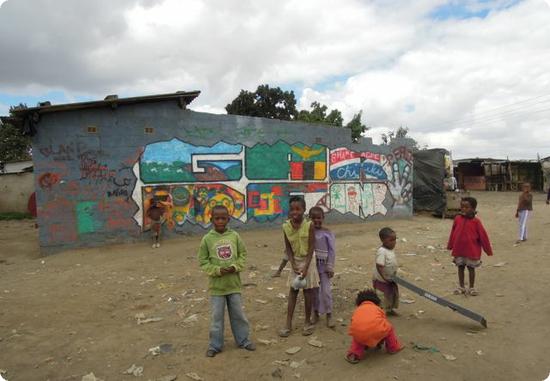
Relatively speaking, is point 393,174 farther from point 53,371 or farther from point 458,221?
point 53,371

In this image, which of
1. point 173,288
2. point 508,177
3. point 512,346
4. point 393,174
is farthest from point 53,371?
point 508,177

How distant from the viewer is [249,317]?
4875 mm

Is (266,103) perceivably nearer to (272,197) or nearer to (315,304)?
(272,197)

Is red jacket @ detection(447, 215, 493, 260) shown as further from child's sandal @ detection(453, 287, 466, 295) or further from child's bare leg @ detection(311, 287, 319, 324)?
child's bare leg @ detection(311, 287, 319, 324)

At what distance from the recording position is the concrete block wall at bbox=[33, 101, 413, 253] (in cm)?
909

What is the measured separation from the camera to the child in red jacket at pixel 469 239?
17.6 ft

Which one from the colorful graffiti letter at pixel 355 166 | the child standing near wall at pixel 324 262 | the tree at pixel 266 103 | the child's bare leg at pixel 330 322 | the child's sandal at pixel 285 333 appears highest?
the tree at pixel 266 103

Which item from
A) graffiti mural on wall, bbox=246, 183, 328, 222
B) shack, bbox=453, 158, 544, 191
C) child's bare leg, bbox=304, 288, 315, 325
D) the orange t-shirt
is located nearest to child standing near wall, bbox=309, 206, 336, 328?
child's bare leg, bbox=304, 288, 315, 325

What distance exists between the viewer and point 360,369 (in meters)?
3.36

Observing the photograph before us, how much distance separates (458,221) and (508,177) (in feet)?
95.7

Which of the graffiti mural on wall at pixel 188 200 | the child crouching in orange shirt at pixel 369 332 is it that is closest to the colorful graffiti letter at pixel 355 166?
the graffiti mural on wall at pixel 188 200

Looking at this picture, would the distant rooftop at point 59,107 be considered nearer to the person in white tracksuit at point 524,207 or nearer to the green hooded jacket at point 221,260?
the green hooded jacket at point 221,260

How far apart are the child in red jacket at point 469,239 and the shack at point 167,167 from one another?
6.60 meters

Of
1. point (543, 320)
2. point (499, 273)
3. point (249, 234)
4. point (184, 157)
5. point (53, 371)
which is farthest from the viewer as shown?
point (249, 234)
